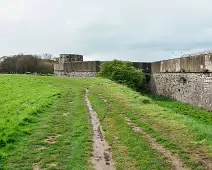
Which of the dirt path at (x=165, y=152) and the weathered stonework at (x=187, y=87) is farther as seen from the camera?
the weathered stonework at (x=187, y=87)

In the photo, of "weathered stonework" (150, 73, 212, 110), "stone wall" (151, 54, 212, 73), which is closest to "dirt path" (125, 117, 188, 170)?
"weathered stonework" (150, 73, 212, 110)

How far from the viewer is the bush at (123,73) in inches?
1043

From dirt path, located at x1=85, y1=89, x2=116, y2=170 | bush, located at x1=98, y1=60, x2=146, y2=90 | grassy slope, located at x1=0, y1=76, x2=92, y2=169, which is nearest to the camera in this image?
dirt path, located at x1=85, y1=89, x2=116, y2=170

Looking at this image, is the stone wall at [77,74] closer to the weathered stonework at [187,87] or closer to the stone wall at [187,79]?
the stone wall at [187,79]

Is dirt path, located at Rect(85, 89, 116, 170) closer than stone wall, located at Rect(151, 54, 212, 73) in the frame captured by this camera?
Yes

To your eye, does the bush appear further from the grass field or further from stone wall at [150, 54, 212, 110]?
the grass field

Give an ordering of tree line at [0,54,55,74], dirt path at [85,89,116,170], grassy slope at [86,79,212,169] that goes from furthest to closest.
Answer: tree line at [0,54,55,74] < grassy slope at [86,79,212,169] < dirt path at [85,89,116,170]

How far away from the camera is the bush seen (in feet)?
86.9

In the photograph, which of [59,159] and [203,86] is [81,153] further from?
[203,86]

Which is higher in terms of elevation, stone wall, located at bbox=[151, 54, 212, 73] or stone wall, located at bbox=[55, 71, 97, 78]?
stone wall, located at bbox=[151, 54, 212, 73]

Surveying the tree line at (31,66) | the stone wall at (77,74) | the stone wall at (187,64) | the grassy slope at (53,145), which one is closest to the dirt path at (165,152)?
the grassy slope at (53,145)

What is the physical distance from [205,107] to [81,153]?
38.6ft

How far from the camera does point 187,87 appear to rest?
749 inches

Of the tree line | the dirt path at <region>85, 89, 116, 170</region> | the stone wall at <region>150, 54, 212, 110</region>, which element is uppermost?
the tree line
